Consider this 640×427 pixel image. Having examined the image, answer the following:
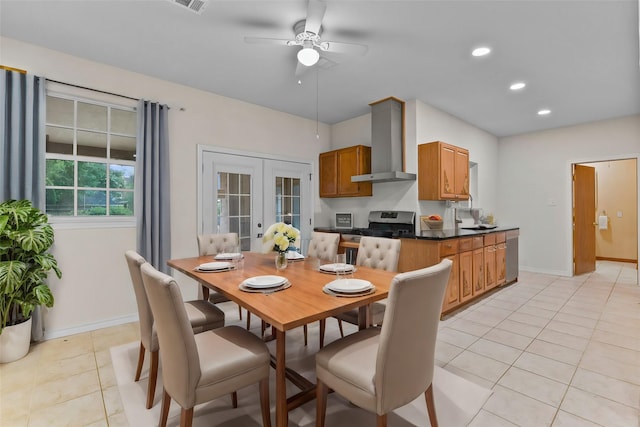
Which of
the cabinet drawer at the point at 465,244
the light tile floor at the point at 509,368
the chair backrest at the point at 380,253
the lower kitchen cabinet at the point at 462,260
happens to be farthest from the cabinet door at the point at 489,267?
the chair backrest at the point at 380,253

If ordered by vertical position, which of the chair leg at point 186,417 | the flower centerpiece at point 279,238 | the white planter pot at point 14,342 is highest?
the flower centerpiece at point 279,238

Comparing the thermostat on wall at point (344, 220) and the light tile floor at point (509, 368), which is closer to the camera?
the light tile floor at point (509, 368)

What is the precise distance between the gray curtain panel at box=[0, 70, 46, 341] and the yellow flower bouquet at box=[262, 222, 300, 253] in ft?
7.49

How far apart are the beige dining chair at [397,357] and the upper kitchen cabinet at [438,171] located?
111 inches

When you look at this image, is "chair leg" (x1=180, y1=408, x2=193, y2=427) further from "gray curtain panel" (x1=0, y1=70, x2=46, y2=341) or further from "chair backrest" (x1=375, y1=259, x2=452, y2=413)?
"gray curtain panel" (x1=0, y1=70, x2=46, y2=341)

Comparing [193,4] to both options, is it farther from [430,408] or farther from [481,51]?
[430,408]

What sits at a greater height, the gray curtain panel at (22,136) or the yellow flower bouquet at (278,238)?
the gray curtain panel at (22,136)

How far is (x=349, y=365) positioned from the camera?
141cm

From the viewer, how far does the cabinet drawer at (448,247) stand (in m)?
3.21

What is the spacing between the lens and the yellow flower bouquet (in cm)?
211

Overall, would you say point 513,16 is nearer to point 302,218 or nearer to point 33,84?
point 302,218

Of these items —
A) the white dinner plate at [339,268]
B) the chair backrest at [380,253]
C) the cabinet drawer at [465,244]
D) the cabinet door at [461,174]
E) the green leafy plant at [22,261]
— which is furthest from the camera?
A: the cabinet door at [461,174]

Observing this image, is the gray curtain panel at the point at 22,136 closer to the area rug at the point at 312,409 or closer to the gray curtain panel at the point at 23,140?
the gray curtain panel at the point at 23,140

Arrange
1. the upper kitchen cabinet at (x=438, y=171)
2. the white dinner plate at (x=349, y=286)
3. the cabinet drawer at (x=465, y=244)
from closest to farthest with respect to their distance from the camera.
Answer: the white dinner plate at (x=349, y=286) < the cabinet drawer at (x=465, y=244) < the upper kitchen cabinet at (x=438, y=171)
